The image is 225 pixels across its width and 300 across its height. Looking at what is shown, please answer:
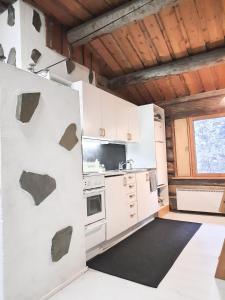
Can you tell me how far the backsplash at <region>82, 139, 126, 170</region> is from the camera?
3803 millimetres

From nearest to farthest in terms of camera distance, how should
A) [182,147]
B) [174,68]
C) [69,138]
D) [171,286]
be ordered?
[171,286], [69,138], [174,68], [182,147]

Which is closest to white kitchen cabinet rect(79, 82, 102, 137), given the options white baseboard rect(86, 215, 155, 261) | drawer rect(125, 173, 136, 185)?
drawer rect(125, 173, 136, 185)

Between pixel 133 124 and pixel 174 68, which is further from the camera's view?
pixel 133 124

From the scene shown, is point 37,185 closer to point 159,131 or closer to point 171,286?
point 171,286

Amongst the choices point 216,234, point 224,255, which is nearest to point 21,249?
point 224,255

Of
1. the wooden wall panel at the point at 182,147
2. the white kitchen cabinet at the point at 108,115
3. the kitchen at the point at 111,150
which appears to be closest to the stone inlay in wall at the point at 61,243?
the kitchen at the point at 111,150

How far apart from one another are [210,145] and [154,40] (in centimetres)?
249

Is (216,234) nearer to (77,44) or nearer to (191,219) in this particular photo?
(191,219)

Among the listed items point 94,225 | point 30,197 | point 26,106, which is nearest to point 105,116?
point 94,225

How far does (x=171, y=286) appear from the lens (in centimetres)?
209

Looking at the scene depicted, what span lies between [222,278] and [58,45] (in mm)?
3717

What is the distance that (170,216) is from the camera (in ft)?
15.3

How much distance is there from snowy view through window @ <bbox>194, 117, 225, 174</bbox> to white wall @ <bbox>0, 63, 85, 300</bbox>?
11.1 ft

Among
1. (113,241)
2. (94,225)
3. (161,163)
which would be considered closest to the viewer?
(94,225)
